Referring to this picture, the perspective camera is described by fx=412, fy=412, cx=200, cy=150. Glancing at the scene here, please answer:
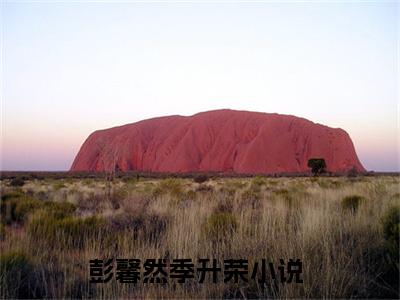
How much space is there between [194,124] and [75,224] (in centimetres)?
7481

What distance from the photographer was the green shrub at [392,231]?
15.4 feet

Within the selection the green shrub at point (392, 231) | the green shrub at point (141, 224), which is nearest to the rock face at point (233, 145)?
the green shrub at point (141, 224)

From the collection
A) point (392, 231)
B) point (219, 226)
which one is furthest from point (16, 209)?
point (392, 231)

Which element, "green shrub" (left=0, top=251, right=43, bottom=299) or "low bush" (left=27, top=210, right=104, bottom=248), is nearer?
"green shrub" (left=0, top=251, right=43, bottom=299)

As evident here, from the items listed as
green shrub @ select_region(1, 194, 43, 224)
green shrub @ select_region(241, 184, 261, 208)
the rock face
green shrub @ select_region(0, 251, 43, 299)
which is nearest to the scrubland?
green shrub @ select_region(0, 251, 43, 299)

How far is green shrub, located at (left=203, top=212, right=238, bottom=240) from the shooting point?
638 cm

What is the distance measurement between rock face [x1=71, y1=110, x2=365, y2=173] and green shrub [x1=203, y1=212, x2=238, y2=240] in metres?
59.1

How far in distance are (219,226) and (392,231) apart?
2.65 metres

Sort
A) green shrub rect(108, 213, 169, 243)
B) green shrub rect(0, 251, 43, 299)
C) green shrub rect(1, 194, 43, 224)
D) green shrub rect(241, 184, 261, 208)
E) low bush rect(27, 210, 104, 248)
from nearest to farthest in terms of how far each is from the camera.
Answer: green shrub rect(0, 251, 43, 299) < low bush rect(27, 210, 104, 248) < green shrub rect(108, 213, 169, 243) < green shrub rect(1, 194, 43, 224) < green shrub rect(241, 184, 261, 208)

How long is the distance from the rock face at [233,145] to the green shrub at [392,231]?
201 ft

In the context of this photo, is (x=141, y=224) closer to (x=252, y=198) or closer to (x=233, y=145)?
(x=252, y=198)

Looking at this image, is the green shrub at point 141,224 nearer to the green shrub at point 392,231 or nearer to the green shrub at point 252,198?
the green shrub at point 252,198

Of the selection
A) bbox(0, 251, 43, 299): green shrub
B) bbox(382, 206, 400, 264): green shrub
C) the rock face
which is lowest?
bbox(0, 251, 43, 299): green shrub

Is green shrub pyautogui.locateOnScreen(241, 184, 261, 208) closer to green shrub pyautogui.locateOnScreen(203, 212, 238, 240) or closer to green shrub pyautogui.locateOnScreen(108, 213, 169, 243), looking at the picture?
green shrub pyautogui.locateOnScreen(108, 213, 169, 243)
